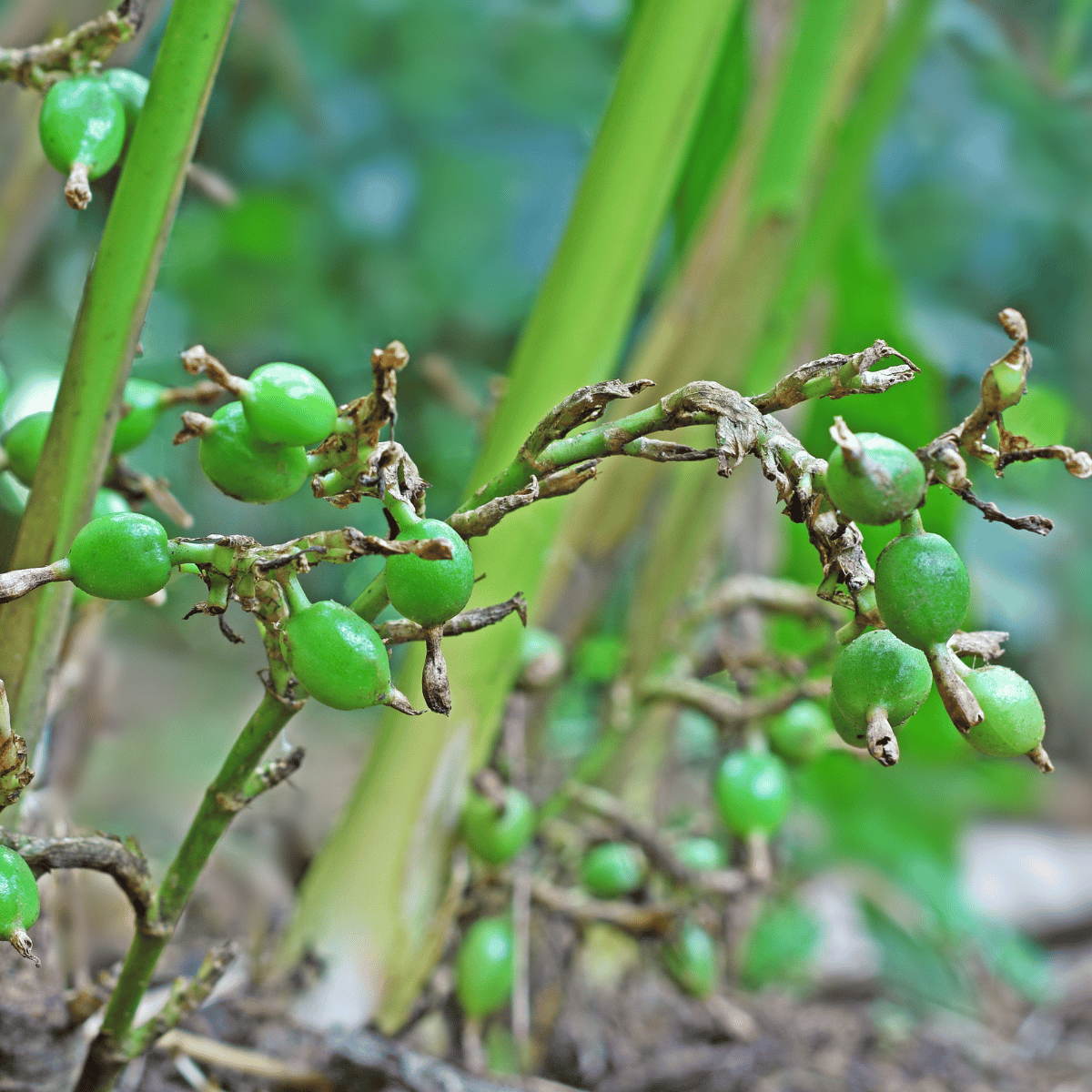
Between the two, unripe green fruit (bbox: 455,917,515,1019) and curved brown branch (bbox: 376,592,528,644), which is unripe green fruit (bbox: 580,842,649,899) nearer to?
unripe green fruit (bbox: 455,917,515,1019)

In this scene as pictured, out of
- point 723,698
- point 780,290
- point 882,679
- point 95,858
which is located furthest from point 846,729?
point 780,290

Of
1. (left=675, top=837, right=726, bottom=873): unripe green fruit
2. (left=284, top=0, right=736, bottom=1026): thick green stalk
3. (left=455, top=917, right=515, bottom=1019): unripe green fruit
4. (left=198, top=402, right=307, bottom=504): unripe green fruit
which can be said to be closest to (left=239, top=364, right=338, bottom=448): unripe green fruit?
(left=198, top=402, right=307, bottom=504): unripe green fruit

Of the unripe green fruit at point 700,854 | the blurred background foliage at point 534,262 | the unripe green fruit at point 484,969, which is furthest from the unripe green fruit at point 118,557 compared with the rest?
the blurred background foliage at point 534,262

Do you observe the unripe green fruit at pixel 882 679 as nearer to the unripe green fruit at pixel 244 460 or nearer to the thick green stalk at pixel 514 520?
the unripe green fruit at pixel 244 460

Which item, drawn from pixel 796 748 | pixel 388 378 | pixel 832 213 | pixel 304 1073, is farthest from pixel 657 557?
pixel 388 378

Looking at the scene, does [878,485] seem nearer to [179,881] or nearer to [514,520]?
[179,881]

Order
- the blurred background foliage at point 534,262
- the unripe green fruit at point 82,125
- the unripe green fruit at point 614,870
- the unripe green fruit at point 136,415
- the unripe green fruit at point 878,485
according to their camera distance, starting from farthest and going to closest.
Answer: the blurred background foliage at point 534,262 → the unripe green fruit at point 614,870 → the unripe green fruit at point 136,415 → the unripe green fruit at point 82,125 → the unripe green fruit at point 878,485
